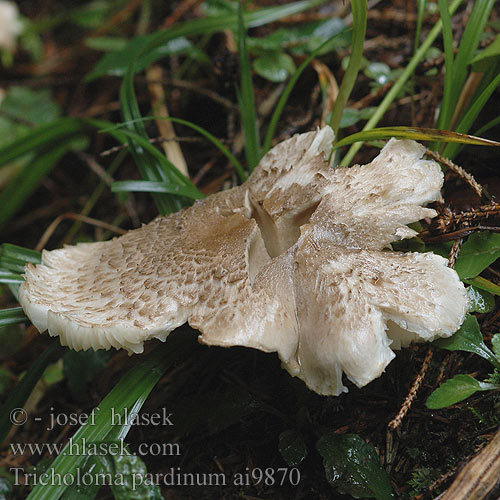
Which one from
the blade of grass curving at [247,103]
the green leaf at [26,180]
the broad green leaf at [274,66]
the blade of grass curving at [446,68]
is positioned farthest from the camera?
the green leaf at [26,180]

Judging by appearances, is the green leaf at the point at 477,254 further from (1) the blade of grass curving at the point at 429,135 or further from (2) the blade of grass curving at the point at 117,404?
(2) the blade of grass curving at the point at 117,404

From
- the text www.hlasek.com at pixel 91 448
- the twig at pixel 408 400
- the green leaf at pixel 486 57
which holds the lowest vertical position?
the text www.hlasek.com at pixel 91 448

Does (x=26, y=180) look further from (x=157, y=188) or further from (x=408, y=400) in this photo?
(x=408, y=400)

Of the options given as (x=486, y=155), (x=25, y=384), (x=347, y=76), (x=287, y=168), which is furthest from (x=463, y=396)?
(x=25, y=384)

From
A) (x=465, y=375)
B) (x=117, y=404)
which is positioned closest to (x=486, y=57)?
(x=465, y=375)

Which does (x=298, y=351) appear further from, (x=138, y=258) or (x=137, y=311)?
(x=138, y=258)

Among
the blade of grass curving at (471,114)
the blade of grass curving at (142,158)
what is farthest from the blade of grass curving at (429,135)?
the blade of grass curving at (142,158)

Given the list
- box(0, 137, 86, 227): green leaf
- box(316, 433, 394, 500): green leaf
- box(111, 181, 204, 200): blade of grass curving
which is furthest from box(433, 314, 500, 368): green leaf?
box(0, 137, 86, 227): green leaf
